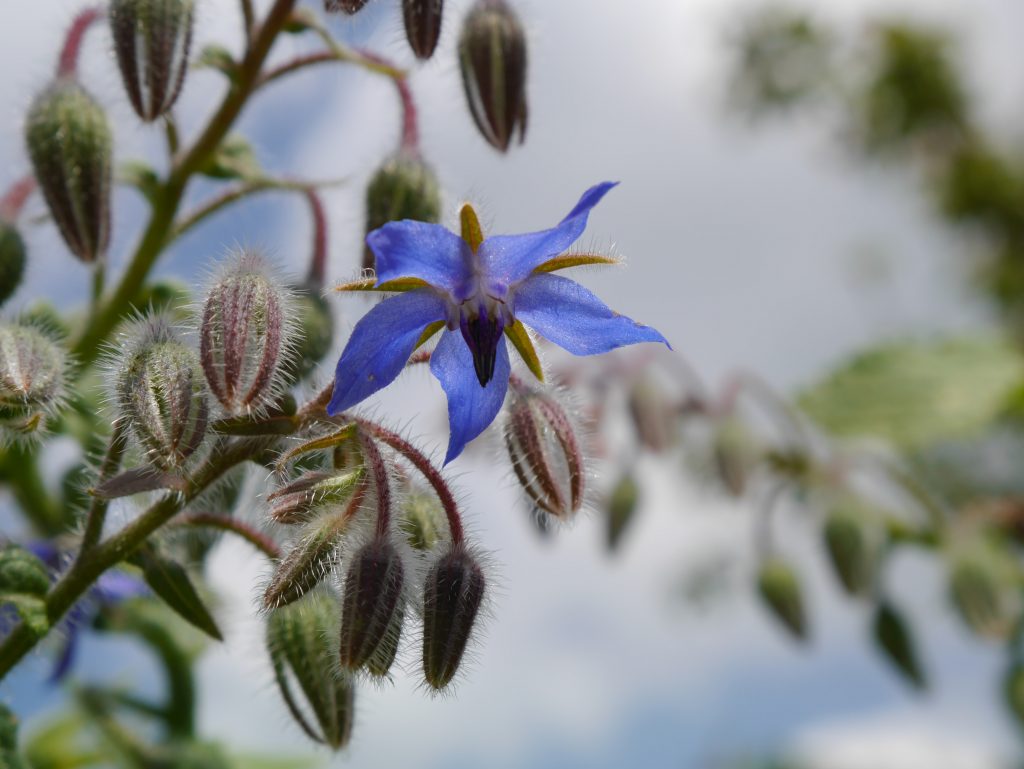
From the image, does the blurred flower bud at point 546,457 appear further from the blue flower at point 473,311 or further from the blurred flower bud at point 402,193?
the blurred flower bud at point 402,193

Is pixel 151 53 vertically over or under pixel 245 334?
over

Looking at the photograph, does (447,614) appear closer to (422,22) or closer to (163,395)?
(163,395)

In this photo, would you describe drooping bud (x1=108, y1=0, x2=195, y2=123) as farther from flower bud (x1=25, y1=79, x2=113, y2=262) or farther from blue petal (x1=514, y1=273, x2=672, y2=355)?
blue petal (x1=514, y1=273, x2=672, y2=355)

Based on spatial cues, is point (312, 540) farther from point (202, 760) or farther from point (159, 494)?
point (202, 760)

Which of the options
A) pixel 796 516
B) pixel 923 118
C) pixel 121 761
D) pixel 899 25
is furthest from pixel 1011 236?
pixel 121 761

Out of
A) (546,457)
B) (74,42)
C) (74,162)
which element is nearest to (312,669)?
(546,457)
